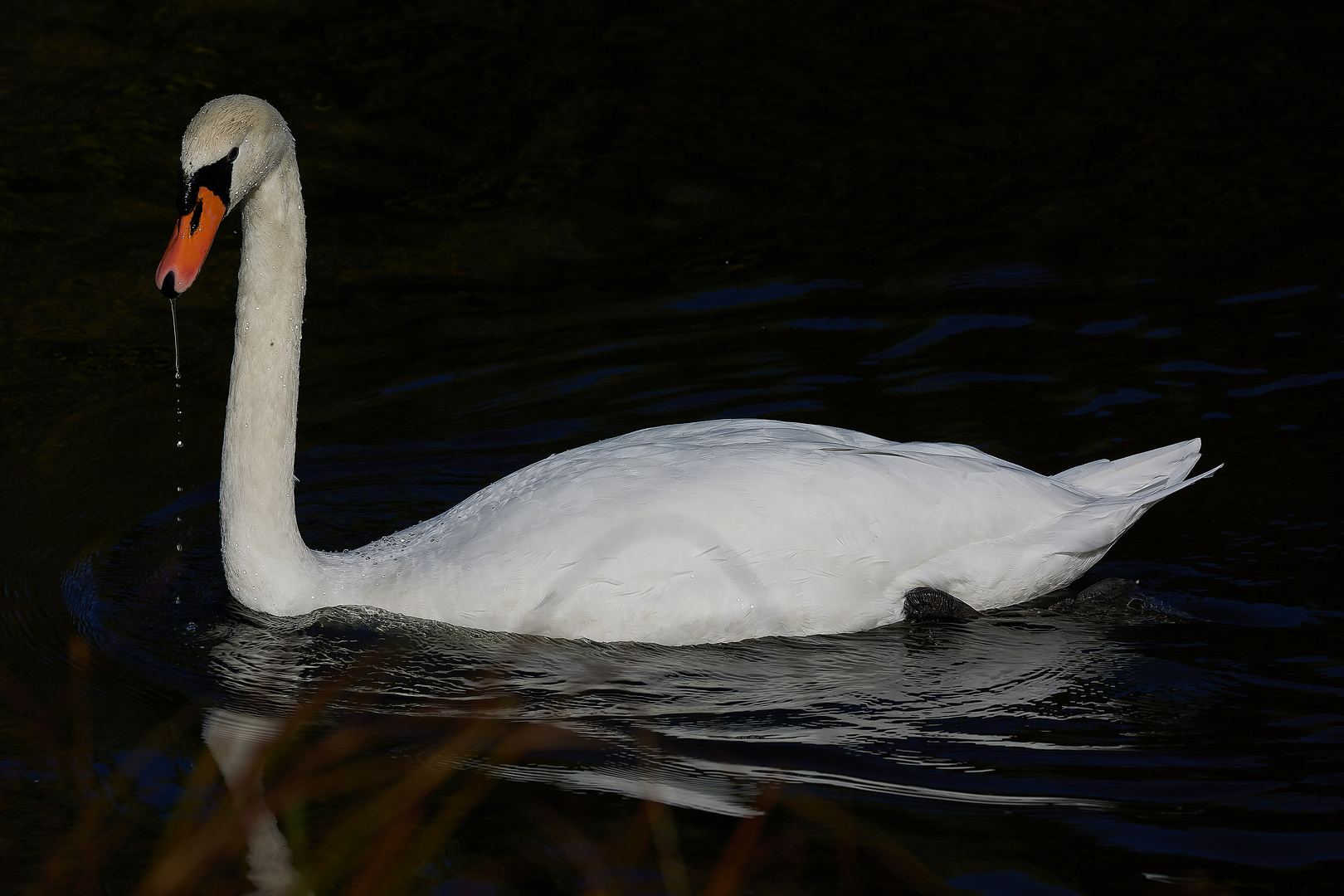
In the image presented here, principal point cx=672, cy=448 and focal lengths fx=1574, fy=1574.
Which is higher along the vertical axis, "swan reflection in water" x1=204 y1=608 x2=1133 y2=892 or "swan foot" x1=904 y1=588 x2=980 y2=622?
"swan foot" x1=904 y1=588 x2=980 y2=622

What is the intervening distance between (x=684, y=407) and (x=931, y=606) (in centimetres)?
271

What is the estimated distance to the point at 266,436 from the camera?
614cm

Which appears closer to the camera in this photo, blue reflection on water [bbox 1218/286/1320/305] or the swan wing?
the swan wing

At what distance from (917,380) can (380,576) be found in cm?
366

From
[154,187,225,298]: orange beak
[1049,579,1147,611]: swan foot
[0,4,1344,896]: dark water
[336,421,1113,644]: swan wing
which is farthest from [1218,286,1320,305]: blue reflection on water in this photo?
[154,187,225,298]: orange beak

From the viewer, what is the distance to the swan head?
538 cm

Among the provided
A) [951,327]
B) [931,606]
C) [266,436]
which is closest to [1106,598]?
[931,606]

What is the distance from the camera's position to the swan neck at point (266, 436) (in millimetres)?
6039

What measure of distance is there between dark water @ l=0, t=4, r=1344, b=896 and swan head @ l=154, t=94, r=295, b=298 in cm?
159

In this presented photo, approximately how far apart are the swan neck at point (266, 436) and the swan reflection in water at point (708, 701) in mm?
207

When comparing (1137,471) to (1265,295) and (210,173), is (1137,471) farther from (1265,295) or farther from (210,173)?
(210,173)

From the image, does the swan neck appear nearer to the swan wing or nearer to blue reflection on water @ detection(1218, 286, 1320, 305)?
the swan wing

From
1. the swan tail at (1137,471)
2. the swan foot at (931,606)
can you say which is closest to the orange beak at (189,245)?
the swan foot at (931,606)

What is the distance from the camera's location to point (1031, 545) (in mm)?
6387
